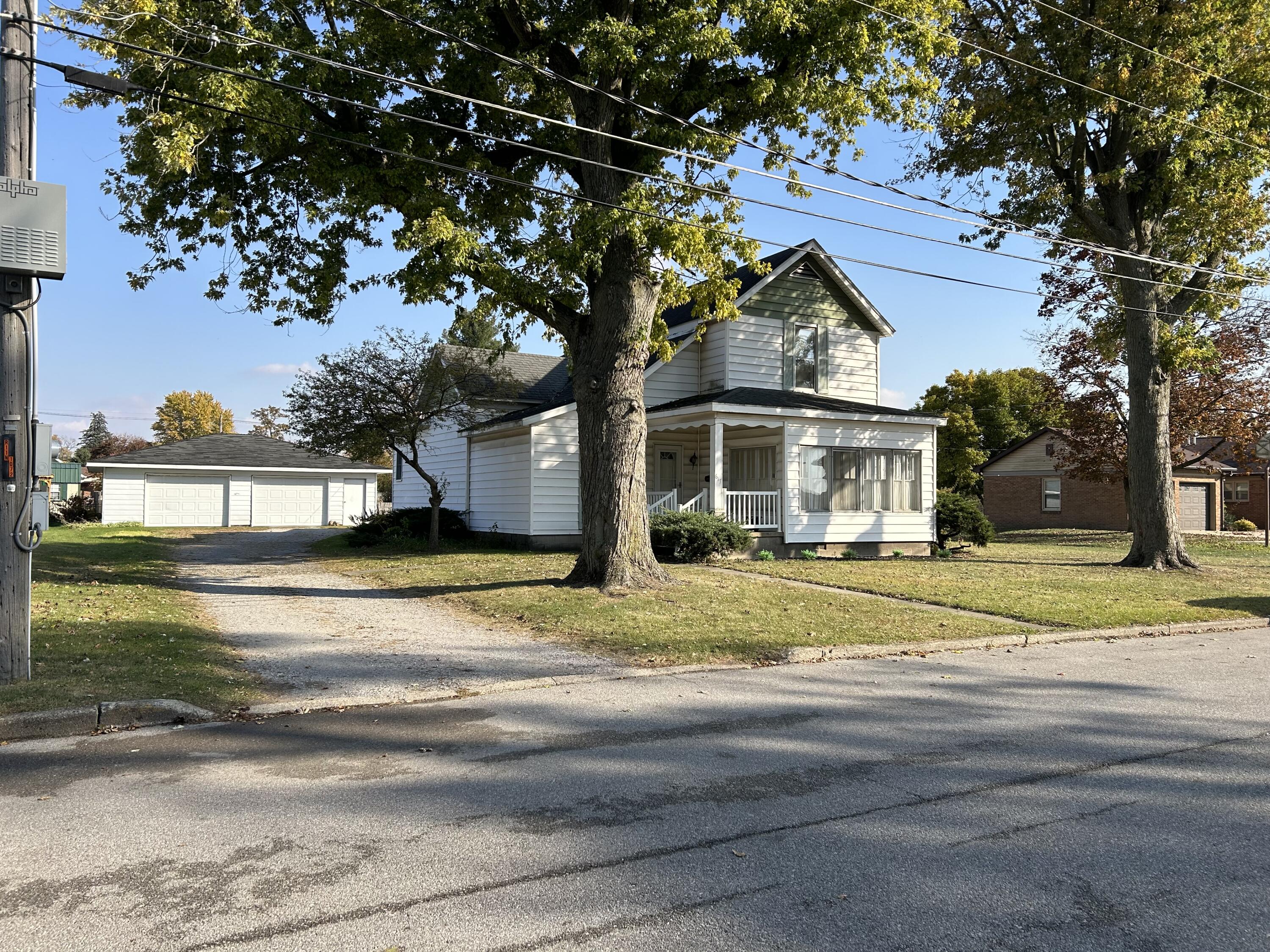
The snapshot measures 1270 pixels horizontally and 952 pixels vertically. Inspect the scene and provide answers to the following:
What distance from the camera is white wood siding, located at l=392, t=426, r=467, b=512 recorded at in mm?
26500

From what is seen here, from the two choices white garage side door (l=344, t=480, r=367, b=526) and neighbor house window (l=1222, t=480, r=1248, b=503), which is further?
neighbor house window (l=1222, t=480, r=1248, b=503)

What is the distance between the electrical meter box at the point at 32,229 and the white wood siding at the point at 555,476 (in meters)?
14.1

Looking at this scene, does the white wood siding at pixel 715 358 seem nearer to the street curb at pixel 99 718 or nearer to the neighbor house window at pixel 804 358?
the neighbor house window at pixel 804 358

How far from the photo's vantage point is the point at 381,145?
534 inches

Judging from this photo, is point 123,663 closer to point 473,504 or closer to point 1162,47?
point 473,504

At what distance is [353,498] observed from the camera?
3966 cm

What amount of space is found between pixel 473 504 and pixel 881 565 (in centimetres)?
1152

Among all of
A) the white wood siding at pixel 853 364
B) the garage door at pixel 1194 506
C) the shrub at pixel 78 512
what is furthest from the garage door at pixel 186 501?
the garage door at pixel 1194 506

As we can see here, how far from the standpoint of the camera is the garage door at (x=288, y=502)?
37.8 metres

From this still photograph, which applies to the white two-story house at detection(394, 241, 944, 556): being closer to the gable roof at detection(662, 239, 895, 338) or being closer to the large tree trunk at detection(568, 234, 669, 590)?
the gable roof at detection(662, 239, 895, 338)

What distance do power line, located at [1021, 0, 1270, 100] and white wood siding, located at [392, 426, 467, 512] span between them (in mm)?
17294

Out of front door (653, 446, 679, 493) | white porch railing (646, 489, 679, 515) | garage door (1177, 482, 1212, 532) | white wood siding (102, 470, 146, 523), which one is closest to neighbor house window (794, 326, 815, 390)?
front door (653, 446, 679, 493)

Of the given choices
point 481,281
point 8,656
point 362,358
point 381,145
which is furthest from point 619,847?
point 362,358

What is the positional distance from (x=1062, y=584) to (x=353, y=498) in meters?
30.7
